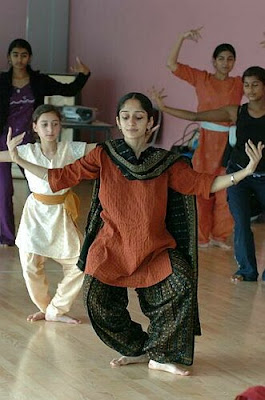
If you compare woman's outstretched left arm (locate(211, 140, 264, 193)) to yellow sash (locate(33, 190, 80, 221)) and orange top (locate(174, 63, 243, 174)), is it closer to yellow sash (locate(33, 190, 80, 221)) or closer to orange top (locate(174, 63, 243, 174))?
yellow sash (locate(33, 190, 80, 221))

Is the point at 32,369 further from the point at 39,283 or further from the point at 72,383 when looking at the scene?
the point at 39,283

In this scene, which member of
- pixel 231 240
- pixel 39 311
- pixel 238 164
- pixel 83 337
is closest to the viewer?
pixel 83 337

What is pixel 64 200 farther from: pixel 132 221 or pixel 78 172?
pixel 132 221

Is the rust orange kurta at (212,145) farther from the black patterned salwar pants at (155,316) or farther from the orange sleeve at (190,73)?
the black patterned salwar pants at (155,316)

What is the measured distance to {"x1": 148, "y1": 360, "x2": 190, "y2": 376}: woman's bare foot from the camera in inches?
162

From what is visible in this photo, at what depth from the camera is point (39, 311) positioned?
4922mm

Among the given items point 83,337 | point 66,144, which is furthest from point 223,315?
point 66,144

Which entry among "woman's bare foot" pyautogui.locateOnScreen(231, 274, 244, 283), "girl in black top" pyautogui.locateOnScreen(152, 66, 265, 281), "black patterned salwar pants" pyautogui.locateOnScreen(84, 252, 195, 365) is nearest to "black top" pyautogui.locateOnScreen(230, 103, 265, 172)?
"girl in black top" pyautogui.locateOnScreen(152, 66, 265, 281)

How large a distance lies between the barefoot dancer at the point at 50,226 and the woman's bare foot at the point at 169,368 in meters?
0.70

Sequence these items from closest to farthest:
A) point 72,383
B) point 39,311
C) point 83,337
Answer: point 72,383 < point 83,337 < point 39,311

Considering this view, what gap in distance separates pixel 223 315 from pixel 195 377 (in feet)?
3.44

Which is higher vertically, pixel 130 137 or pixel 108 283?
pixel 130 137

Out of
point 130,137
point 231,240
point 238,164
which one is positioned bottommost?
point 231,240

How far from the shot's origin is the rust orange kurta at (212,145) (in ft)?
22.8
